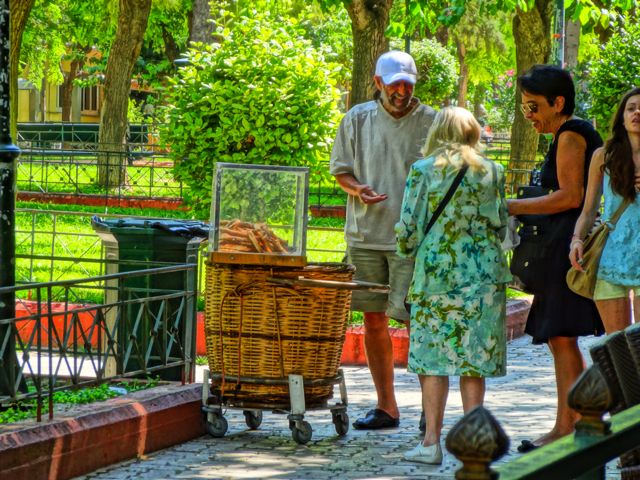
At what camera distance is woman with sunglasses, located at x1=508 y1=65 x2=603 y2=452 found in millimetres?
7043

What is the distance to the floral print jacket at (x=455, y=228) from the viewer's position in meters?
6.67

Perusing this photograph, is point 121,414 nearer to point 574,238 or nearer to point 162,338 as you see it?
point 162,338

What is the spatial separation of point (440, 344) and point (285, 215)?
143cm

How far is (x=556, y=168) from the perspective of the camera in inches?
280

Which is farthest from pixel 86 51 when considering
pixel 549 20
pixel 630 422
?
pixel 630 422

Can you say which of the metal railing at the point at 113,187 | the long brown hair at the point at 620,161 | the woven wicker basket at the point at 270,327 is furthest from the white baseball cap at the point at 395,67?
the metal railing at the point at 113,187

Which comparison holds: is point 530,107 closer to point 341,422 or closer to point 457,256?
point 457,256

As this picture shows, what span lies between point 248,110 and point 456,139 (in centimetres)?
641

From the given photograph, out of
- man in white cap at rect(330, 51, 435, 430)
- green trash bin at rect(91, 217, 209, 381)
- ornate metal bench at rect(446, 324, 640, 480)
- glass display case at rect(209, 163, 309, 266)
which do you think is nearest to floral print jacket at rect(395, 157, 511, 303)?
glass display case at rect(209, 163, 309, 266)

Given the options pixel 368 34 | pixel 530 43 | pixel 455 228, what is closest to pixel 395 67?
pixel 455 228

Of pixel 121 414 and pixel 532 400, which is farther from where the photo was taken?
pixel 532 400

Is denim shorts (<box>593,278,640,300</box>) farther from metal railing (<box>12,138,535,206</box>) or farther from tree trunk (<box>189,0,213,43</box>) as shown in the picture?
→ metal railing (<box>12,138,535,206</box>)

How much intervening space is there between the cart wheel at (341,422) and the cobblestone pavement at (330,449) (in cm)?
5

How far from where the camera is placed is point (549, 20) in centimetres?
2509
